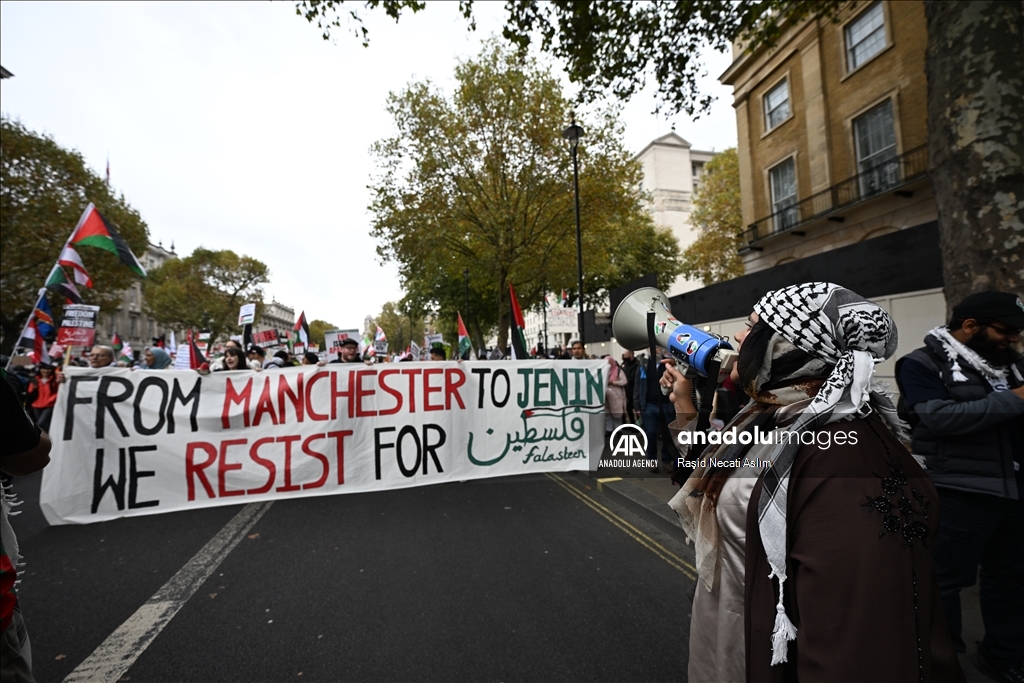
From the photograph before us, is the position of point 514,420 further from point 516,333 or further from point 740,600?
point 740,600

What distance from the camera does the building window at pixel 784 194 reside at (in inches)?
746

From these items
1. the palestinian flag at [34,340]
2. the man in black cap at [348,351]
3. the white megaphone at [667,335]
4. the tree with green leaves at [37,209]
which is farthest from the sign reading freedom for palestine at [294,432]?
the tree with green leaves at [37,209]

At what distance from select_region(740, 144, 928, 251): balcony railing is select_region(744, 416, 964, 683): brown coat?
15562mm

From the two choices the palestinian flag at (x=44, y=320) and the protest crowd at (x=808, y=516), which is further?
the palestinian flag at (x=44, y=320)

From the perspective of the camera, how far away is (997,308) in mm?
2328

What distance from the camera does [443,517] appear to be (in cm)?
491

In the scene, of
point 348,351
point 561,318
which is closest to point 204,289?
point 561,318

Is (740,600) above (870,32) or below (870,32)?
below

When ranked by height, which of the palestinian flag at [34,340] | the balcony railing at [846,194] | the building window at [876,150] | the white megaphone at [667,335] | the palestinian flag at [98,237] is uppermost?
the building window at [876,150]

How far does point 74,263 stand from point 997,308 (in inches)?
376

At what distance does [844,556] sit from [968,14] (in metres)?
5.37

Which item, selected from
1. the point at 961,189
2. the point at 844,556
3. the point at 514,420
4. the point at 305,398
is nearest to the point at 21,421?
the point at 844,556

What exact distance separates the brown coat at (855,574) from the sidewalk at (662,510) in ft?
6.97

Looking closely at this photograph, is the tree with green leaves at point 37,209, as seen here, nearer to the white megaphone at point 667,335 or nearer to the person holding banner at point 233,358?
the person holding banner at point 233,358
